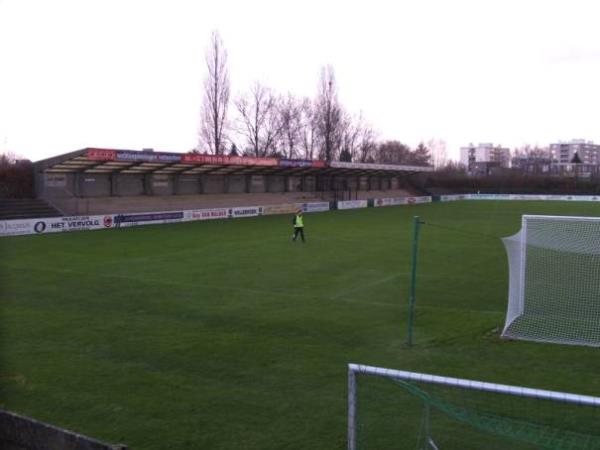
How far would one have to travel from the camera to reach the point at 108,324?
12.4 metres

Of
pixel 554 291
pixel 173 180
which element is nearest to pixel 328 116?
pixel 173 180

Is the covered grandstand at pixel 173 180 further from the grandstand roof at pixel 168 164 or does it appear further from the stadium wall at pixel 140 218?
the stadium wall at pixel 140 218

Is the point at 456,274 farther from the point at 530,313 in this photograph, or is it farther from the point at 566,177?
the point at 566,177

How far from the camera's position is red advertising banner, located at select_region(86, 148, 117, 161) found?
1367 inches

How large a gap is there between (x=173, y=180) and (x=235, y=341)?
1584 inches

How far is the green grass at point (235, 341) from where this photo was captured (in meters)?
→ 7.51

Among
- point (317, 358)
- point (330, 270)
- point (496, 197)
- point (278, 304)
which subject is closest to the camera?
point (317, 358)

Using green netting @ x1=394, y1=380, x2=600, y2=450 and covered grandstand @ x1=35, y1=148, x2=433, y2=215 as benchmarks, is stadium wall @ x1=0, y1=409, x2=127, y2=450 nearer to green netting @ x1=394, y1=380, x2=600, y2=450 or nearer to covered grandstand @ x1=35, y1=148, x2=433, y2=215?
green netting @ x1=394, y1=380, x2=600, y2=450

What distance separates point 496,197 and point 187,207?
52431 millimetres

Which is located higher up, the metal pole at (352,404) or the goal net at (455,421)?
the metal pole at (352,404)

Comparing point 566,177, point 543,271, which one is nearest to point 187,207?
point 543,271

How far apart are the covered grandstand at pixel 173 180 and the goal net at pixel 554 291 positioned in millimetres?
28312

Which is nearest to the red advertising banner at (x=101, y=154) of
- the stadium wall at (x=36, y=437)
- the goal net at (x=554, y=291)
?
the goal net at (x=554, y=291)

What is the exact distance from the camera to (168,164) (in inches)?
1689
